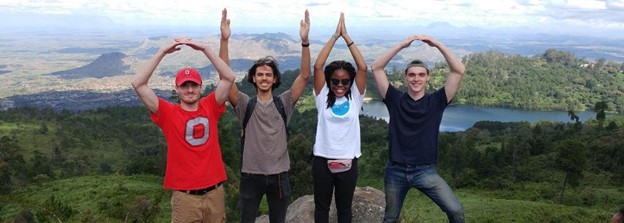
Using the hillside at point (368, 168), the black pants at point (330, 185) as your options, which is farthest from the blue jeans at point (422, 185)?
the hillside at point (368, 168)

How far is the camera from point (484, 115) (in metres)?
129

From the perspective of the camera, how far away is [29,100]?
177 meters

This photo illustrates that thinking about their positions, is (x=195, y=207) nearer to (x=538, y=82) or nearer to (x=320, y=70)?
(x=320, y=70)

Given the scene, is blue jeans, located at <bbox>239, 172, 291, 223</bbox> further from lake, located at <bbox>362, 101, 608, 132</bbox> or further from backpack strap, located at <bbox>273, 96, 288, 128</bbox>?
lake, located at <bbox>362, 101, 608, 132</bbox>

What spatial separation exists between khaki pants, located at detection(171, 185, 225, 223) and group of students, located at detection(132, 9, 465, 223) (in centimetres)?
1

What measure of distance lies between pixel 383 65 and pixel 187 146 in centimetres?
262

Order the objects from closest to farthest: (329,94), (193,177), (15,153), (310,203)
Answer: (193,177) < (329,94) < (310,203) < (15,153)

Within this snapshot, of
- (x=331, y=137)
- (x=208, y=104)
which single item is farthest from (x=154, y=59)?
(x=331, y=137)

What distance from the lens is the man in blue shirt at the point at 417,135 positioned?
5.30 meters

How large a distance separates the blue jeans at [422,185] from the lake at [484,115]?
115 meters

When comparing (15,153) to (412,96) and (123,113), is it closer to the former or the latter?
(123,113)

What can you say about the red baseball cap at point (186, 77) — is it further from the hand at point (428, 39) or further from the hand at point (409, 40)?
the hand at point (428, 39)

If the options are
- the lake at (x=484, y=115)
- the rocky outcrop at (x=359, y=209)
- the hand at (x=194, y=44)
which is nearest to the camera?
the hand at (x=194, y=44)

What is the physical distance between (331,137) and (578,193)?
1584 inches
